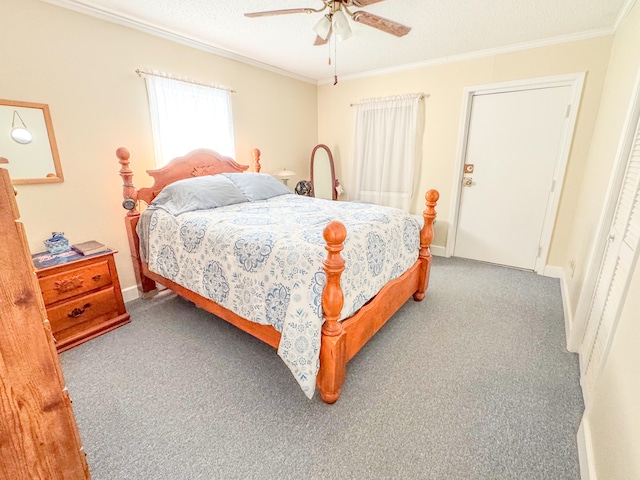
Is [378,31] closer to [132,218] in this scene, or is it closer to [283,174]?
[283,174]

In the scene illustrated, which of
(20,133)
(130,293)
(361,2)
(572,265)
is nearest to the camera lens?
(361,2)

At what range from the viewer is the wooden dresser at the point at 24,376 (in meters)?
0.62

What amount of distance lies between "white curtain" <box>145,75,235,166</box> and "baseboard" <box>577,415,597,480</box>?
335 centimetres

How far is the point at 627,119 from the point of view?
1693mm

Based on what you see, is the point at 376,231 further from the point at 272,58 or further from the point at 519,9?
the point at 272,58

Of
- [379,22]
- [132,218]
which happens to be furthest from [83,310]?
[379,22]

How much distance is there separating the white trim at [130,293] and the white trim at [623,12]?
4379mm

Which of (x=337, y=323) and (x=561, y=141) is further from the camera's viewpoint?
(x=561, y=141)

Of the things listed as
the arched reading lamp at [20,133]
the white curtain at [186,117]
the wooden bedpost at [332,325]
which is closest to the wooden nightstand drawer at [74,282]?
the arched reading lamp at [20,133]

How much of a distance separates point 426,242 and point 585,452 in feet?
5.01

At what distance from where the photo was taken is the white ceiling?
211 cm

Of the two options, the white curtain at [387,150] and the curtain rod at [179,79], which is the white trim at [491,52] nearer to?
the white curtain at [387,150]

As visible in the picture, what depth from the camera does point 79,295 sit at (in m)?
2.07

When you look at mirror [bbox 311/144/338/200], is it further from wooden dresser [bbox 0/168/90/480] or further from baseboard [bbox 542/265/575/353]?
wooden dresser [bbox 0/168/90/480]
